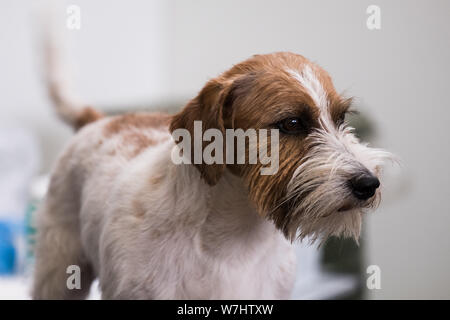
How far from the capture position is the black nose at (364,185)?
79cm

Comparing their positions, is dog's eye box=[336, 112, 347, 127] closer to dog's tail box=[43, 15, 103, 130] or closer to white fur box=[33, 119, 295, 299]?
white fur box=[33, 119, 295, 299]

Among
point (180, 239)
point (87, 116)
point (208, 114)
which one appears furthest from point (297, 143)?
point (87, 116)

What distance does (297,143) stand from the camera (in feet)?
2.82

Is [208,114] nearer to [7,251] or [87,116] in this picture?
[87,116]

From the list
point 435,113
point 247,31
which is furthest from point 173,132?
point 435,113

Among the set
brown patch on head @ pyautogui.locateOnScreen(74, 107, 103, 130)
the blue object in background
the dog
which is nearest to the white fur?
the dog

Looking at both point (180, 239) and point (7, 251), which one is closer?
point (180, 239)

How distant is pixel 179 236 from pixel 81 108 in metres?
0.63

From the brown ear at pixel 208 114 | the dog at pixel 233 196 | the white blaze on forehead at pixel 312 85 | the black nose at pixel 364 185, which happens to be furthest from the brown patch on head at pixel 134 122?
the black nose at pixel 364 185

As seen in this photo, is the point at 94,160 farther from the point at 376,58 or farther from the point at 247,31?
the point at 376,58

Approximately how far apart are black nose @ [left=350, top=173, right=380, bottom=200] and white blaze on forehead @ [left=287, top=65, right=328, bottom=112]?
0.13 m

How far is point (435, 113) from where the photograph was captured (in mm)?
1362

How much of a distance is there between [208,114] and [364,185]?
0.85ft

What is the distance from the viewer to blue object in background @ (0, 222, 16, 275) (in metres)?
2.09
